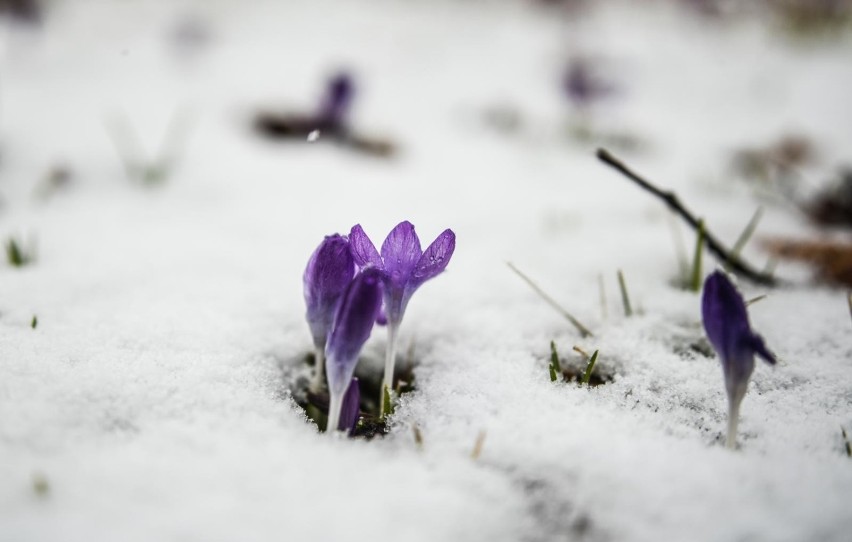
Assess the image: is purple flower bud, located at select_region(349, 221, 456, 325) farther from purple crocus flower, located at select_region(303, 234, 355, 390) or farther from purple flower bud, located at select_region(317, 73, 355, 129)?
purple flower bud, located at select_region(317, 73, 355, 129)

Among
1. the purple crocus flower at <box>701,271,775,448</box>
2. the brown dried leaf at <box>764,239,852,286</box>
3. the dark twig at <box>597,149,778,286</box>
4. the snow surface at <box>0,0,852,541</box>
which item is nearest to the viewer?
the snow surface at <box>0,0,852,541</box>

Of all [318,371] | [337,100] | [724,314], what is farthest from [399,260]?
[337,100]

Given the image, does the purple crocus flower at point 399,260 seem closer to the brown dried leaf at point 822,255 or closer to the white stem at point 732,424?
the white stem at point 732,424

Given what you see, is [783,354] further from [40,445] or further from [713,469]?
[40,445]

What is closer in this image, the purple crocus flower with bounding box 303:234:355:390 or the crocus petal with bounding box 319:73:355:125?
the purple crocus flower with bounding box 303:234:355:390

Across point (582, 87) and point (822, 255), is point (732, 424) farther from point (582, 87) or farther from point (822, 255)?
point (582, 87)

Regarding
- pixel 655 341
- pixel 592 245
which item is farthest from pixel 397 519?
pixel 592 245

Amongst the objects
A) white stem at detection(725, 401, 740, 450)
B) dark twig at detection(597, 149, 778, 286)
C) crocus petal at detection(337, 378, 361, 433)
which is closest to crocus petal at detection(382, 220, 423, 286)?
crocus petal at detection(337, 378, 361, 433)

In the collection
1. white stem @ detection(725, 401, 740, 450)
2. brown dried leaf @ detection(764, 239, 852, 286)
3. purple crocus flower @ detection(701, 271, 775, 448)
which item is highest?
purple crocus flower @ detection(701, 271, 775, 448)
